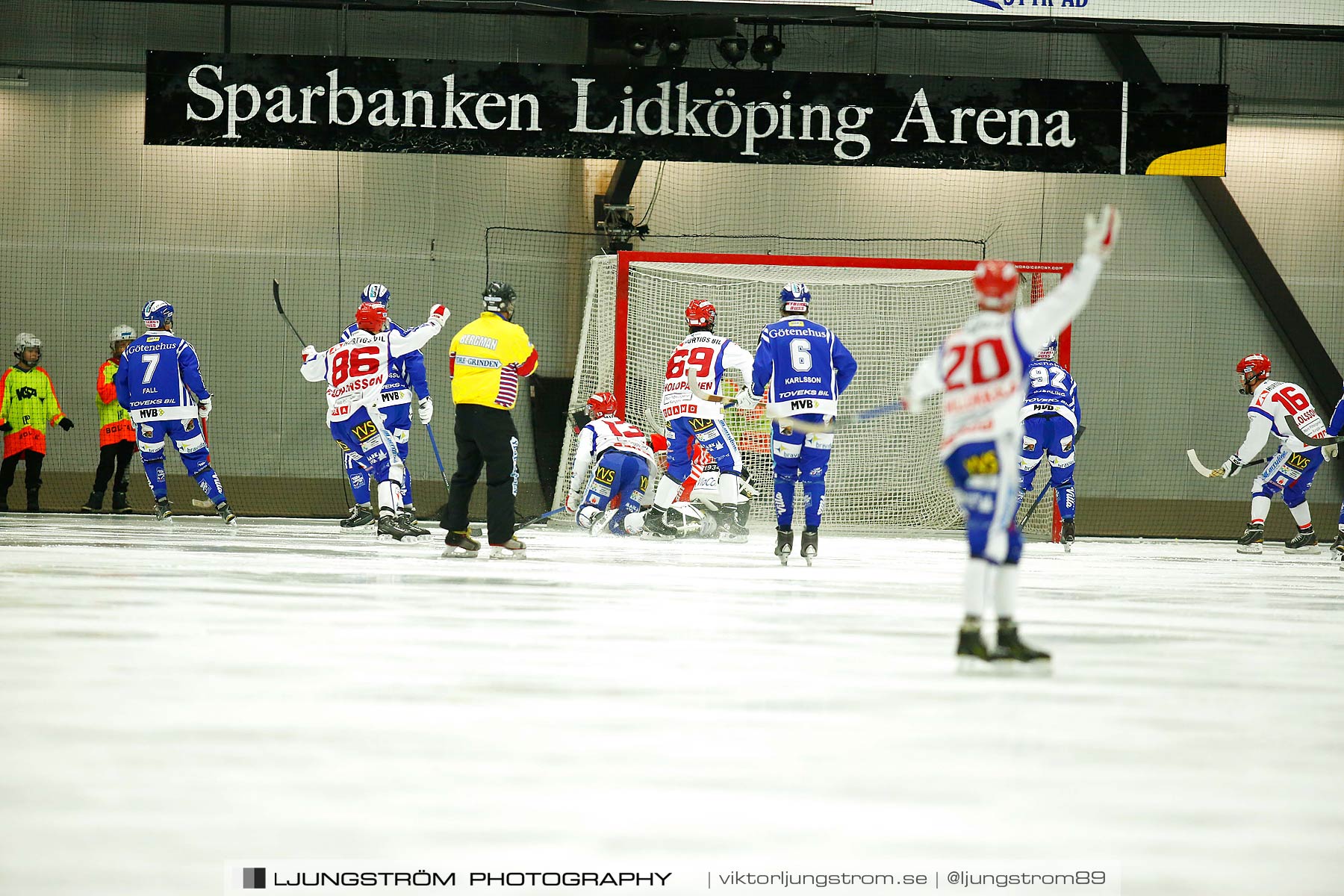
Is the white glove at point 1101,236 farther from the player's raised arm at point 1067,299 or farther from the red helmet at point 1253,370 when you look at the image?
the red helmet at point 1253,370

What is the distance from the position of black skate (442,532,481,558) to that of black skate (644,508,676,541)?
2.54 m

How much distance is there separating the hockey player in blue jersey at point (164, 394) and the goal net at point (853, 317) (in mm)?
3451

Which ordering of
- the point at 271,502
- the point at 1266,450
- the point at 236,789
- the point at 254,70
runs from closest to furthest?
the point at 236,789 < the point at 254,70 < the point at 271,502 < the point at 1266,450

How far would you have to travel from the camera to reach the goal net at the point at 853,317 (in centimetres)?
1217

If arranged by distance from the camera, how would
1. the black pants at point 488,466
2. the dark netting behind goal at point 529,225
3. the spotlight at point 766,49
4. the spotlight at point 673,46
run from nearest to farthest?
the black pants at point 488,466 < the spotlight at point 673,46 < the spotlight at point 766,49 < the dark netting behind goal at point 529,225

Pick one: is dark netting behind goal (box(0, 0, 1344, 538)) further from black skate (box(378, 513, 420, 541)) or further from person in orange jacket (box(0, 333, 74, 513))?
black skate (box(378, 513, 420, 541))

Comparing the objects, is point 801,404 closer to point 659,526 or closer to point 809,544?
point 809,544

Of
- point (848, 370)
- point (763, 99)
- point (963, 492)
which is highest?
point (763, 99)

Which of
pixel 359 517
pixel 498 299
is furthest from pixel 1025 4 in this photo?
pixel 359 517

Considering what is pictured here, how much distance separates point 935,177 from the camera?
673 inches

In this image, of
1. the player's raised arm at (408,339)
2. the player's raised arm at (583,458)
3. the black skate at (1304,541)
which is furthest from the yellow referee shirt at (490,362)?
the black skate at (1304,541)

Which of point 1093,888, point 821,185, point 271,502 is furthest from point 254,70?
point 1093,888

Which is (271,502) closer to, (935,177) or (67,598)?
(67,598)

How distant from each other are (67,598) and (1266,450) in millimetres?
14955
